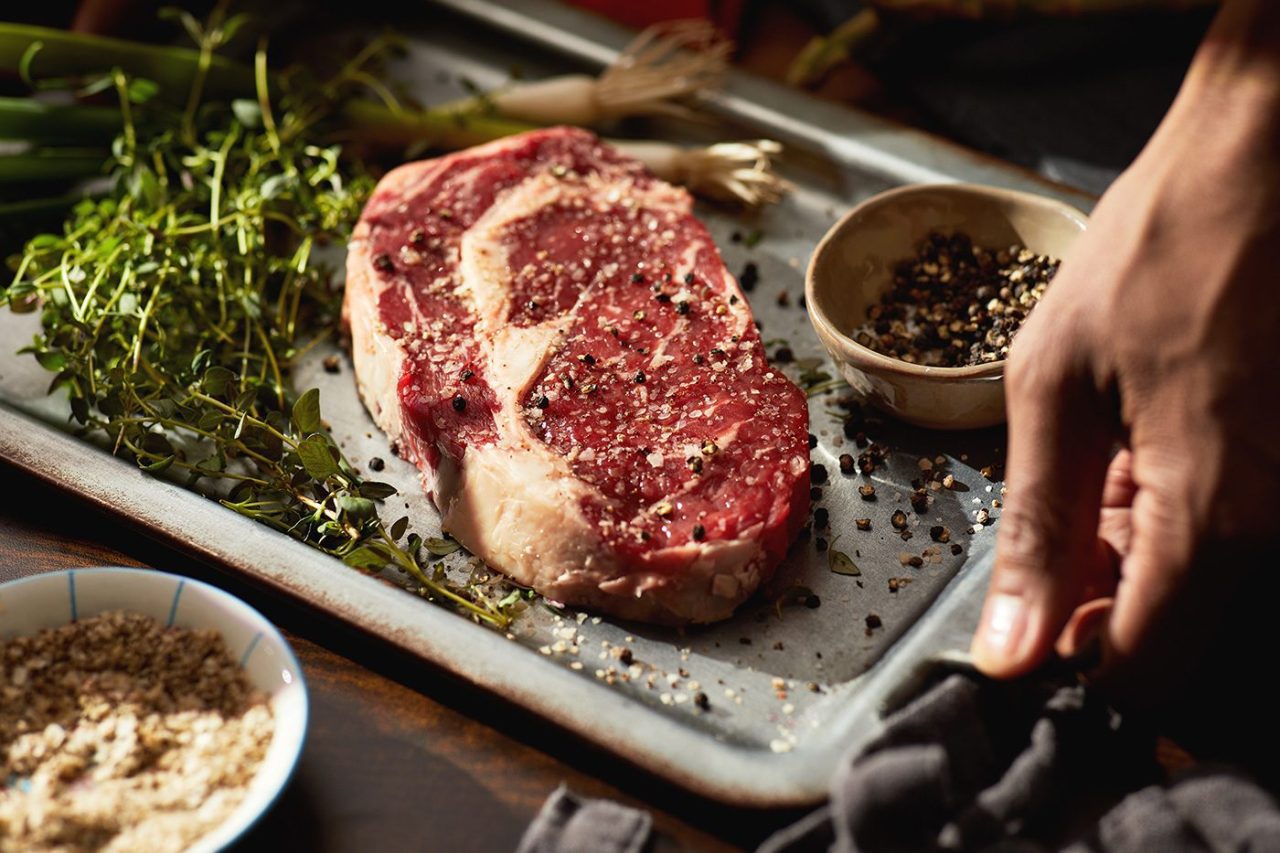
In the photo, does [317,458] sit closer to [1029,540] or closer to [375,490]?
[375,490]

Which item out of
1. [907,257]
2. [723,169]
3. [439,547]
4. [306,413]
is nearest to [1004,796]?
[439,547]

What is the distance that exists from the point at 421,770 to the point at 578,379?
3.16 ft

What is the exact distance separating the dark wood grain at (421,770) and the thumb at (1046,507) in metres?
0.56

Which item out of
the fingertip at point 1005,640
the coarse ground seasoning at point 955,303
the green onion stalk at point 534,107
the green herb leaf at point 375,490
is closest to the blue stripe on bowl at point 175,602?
the green herb leaf at point 375,490

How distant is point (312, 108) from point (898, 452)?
87.4 inches

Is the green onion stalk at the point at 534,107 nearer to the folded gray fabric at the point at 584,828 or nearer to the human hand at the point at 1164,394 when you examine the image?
the human hand at the point at 1164,394

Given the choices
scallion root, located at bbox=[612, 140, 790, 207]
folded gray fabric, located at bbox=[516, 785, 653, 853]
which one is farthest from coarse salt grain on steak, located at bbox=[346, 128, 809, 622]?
folded gray fabric, located at bbox=[516, 785, 653, 853]

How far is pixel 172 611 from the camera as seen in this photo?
2.43 meters

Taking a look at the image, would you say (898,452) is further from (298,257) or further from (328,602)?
(298,257)

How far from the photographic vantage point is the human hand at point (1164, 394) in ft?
6.59

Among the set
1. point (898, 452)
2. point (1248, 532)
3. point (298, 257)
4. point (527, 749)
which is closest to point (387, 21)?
point (298, 257)

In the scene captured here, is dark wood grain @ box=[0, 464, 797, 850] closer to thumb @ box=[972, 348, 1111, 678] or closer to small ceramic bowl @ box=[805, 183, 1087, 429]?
thumb @ box=[972, 348, 1111, 678]

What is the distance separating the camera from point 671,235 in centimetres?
326

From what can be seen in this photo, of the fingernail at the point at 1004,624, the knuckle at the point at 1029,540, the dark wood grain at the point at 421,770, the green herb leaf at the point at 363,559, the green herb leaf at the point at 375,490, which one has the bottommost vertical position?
the dark wood grain at the point at 421,770
